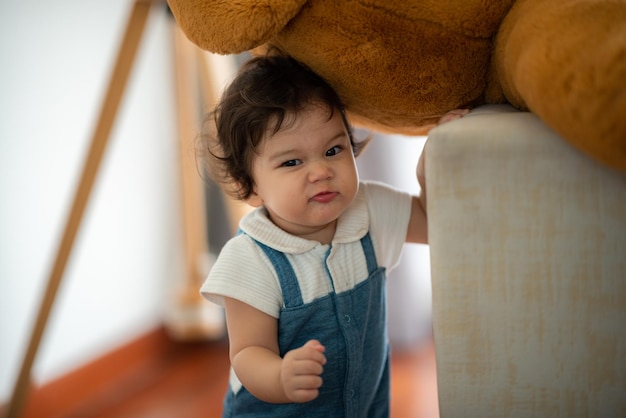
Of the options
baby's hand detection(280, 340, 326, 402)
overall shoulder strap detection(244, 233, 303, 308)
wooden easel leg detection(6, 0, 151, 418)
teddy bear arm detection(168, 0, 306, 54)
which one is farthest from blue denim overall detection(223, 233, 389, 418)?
wooden easel leg detection(6, 0, 151, 418)

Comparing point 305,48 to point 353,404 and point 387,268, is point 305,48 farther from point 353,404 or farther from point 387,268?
point 353,404

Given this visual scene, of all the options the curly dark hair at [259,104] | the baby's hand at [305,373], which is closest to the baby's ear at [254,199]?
the curly dark hair at [259,104]

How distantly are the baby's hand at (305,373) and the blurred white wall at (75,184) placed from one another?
629 mm

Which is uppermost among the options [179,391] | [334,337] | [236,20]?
[236,20]

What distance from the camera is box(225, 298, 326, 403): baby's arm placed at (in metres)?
0.56

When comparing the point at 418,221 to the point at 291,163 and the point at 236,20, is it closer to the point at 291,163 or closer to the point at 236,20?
the point at 291,163

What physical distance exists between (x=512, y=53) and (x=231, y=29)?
0.88ft

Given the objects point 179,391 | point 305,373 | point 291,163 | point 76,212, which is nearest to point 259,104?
point 291,163

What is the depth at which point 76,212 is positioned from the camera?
100 cm

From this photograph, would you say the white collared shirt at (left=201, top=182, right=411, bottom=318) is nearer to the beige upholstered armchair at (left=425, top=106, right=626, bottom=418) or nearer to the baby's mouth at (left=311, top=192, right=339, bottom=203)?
the baby's mouth at (left=311, top=192, right=339, bottom=203)

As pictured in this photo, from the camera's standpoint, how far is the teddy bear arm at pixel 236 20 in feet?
1.87

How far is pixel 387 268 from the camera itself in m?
0.76

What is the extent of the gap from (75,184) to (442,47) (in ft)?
2.41

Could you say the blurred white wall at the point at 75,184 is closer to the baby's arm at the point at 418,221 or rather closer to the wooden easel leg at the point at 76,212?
the wooden easel leg at the point at 76,212
